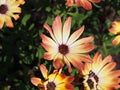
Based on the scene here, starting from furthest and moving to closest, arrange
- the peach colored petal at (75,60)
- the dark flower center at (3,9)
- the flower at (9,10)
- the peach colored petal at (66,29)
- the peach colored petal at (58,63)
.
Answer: the dark flower center at (3,9) → the flower at (9,10) → the peach colored petal at (66,29) → the peach colored petal at (75,60) → the peach colored petal at (58,63)

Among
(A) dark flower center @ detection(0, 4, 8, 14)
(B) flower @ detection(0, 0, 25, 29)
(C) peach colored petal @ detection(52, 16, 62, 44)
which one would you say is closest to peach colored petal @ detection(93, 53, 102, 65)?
(C) peach colored petal @ detection(52, 16, 62, 44)

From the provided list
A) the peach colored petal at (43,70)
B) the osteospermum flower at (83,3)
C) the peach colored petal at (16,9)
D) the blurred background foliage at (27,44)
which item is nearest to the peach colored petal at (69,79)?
the peach colored petal at (43,70)

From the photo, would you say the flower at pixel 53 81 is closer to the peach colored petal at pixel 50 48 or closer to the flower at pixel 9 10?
the peach colored petal at pixel 50 48

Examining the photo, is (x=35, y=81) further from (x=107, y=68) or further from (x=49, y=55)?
(x=107, y=68)

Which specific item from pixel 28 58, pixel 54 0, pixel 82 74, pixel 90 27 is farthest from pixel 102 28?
pixel 82 74

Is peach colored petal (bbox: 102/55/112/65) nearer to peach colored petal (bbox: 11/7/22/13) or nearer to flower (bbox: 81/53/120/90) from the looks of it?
flower (bbox: 81/53/120/90)

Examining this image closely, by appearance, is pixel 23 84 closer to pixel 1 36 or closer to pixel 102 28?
pixel 1 36
